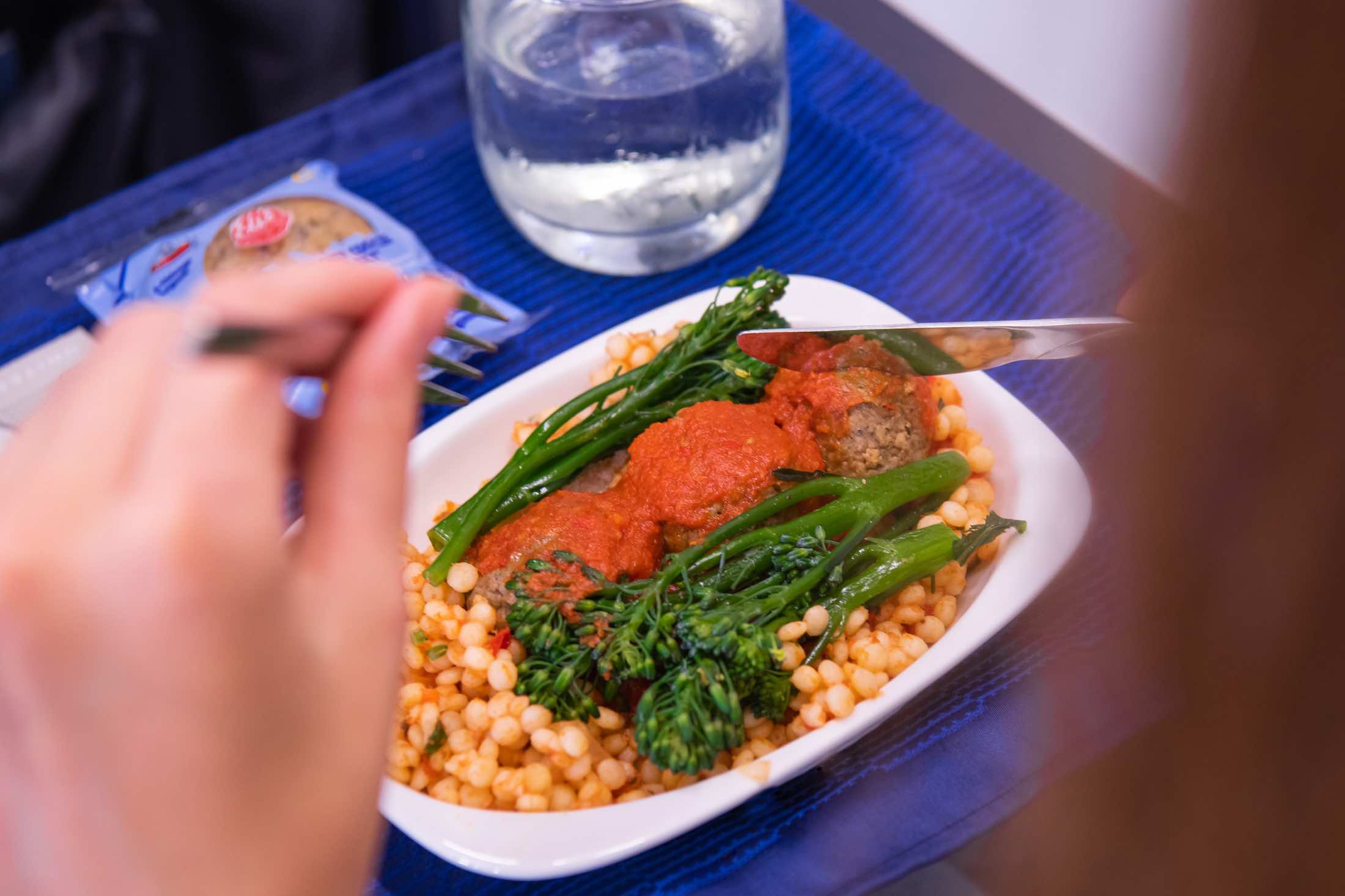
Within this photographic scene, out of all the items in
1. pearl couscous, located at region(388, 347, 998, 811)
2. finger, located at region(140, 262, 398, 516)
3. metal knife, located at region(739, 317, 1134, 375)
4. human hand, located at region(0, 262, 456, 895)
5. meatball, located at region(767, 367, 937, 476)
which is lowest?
pearl couscous, located at region(388, 347, 998, 811)

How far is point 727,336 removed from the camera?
1.10 m

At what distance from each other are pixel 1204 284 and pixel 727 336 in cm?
89

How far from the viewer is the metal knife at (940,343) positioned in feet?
3.11

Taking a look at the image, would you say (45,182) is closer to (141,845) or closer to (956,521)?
(956,521)

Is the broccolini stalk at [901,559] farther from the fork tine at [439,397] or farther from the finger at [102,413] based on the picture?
the finger at [102,413]

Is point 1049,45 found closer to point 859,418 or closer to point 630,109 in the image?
point 630,109

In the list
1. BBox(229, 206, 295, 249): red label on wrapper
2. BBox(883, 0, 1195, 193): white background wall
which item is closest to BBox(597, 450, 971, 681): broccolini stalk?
BBox(883, 0, 1195, 193): white background wall

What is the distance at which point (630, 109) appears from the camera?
1288 millimetres

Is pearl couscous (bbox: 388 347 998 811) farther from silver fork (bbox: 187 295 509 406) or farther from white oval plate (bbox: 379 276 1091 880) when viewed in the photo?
silver fork (bbox: 187 295 509 406)

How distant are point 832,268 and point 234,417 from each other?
1101 mm

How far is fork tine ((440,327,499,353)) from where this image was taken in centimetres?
114

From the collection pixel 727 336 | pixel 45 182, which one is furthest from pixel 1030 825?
pixel 45 182

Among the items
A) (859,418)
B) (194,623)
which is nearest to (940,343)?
(859,418)

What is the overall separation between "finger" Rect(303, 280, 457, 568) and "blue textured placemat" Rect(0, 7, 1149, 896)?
0.54 metres
